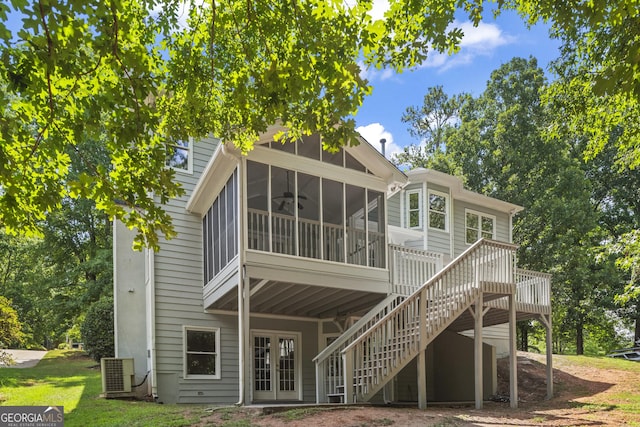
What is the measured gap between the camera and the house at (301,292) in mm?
10922

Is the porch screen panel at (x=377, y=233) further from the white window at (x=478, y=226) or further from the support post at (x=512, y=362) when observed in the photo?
the white window at (x=478, y=226)

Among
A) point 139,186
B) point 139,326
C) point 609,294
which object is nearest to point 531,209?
point 609,294

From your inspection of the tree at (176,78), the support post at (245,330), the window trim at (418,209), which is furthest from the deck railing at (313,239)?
the window trim at (418,209)

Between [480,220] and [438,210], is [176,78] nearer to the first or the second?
[438,210]

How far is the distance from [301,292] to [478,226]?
9934mm

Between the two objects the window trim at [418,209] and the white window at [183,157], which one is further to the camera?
the window trim at [418,209]

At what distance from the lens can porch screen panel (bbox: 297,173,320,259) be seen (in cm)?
1158

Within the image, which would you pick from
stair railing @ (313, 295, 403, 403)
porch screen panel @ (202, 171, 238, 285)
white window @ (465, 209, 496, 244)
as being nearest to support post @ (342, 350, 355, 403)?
stair railing @ (313, 295, 403, 403)

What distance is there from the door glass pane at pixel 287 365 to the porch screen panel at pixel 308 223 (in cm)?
389

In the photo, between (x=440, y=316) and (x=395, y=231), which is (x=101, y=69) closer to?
(x=440, y=316)

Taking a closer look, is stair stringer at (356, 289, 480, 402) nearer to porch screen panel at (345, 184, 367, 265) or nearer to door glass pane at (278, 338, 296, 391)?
porch screen panel at (345, 184, 367, 265)

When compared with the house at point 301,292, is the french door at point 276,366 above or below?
below

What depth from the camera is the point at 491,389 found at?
1526cm

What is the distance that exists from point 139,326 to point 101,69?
10.1 metres
